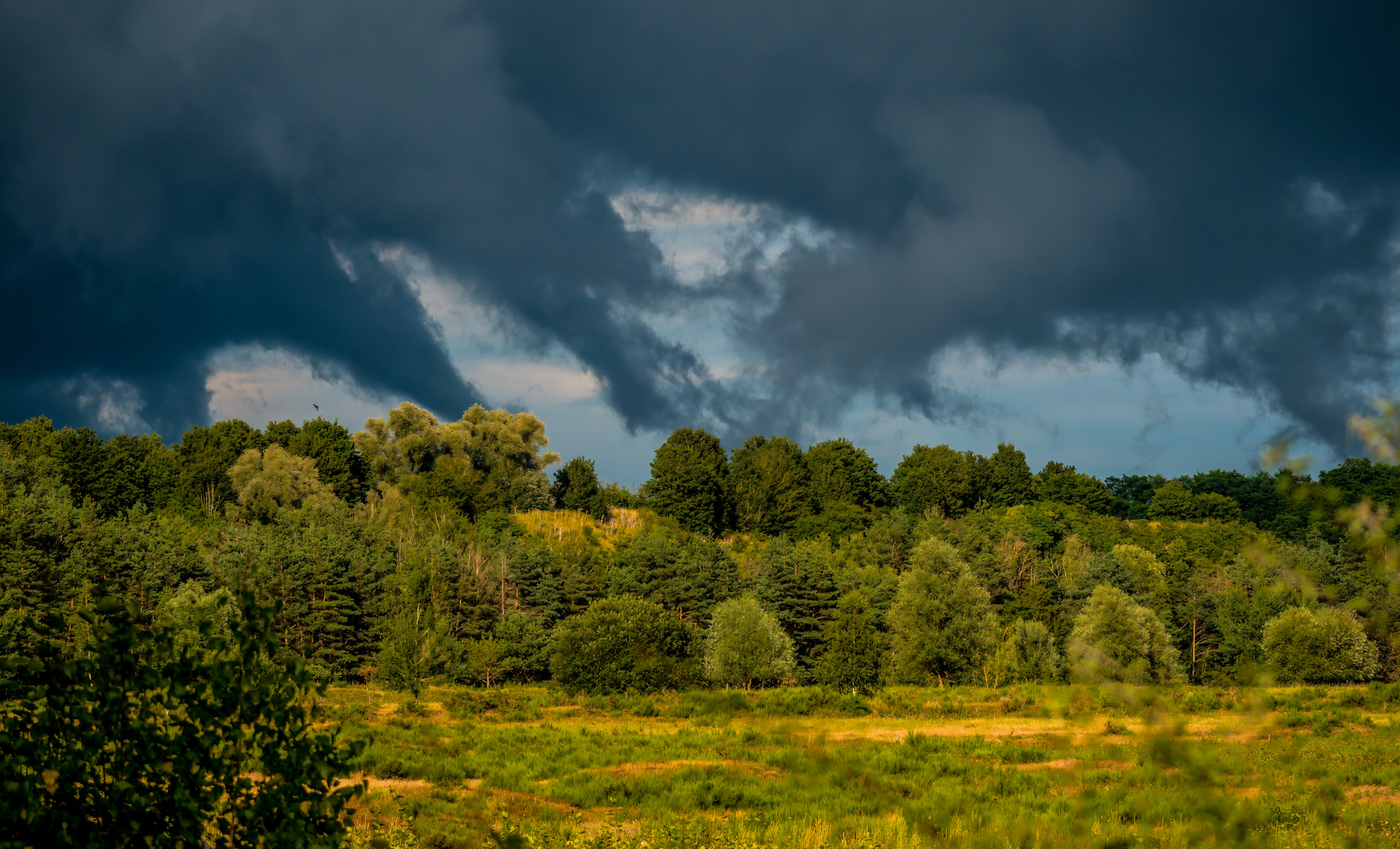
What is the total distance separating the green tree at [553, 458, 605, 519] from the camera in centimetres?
9069

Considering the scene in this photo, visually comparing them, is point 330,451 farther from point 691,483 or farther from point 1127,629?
point 1127,629

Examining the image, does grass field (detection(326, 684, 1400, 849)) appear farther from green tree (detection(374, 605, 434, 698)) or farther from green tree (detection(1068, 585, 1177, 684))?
green tree (detection(1068, 585, 1177, 684))

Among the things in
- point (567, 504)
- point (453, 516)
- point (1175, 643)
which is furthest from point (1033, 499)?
point (453, 516)

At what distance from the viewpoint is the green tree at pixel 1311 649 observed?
58.6 m

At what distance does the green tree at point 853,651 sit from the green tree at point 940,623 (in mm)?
1502

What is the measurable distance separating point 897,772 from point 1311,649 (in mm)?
51770

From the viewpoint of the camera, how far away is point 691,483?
89188mm

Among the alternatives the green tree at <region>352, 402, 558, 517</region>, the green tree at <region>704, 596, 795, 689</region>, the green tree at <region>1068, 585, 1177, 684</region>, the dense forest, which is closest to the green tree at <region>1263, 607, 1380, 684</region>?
the dense forest

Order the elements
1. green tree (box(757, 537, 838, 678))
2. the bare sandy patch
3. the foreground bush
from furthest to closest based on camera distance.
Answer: green tree (box(757, 537, 838, 678))
the bare sandy patch
the foreground bush

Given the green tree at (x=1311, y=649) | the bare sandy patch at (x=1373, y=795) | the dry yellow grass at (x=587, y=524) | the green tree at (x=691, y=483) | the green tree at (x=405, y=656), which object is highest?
the green tree at (x=691, y=483)

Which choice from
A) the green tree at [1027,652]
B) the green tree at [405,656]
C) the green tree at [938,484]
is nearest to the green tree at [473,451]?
the green tree at [405,656]

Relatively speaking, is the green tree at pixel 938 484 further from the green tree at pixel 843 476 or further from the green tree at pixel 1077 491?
the green tree at pixel 1077 491

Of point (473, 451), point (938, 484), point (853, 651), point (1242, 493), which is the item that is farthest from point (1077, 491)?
point (473, 451)

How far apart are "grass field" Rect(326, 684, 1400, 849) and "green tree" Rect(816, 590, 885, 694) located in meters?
11.7
